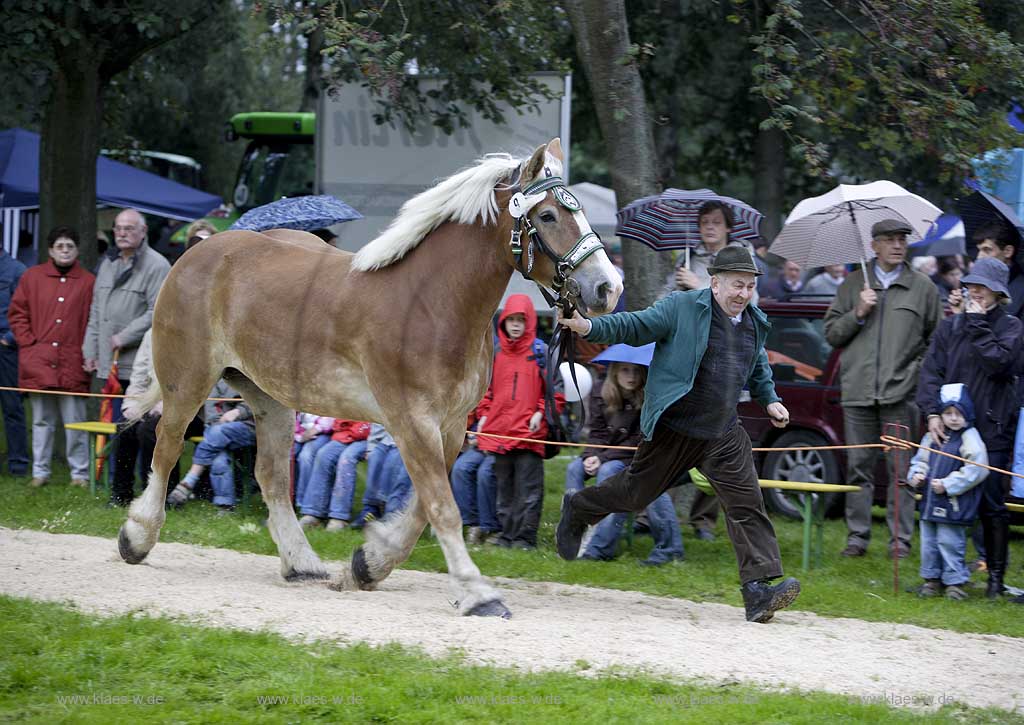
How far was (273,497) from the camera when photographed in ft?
25.1

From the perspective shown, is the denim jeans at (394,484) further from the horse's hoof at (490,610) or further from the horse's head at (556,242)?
the horse's head at (556,242)

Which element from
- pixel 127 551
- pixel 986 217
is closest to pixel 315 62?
pixel 986 217

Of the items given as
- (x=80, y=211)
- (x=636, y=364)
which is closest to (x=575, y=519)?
(x=636, y=364)

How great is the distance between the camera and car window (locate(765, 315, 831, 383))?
1076cm

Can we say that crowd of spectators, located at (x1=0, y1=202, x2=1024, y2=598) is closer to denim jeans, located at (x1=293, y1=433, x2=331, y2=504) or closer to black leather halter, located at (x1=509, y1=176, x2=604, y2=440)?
denim jeans, located at (x1=293, y1=433, x2=331, y2=504)

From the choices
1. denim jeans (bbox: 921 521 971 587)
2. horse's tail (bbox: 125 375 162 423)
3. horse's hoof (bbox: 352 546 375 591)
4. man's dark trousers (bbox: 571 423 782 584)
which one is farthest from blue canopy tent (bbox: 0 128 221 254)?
denim jeans (bbox: 921 521 971 587)

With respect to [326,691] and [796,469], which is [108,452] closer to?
[796,469]

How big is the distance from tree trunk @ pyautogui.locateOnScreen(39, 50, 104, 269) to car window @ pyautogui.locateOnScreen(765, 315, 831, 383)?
707 centimetres

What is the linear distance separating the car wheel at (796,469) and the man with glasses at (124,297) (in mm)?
5403

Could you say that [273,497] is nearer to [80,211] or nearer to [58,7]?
[58,7]

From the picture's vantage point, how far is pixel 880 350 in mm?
8906

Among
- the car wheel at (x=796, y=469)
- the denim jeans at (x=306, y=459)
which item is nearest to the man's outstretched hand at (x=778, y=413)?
the car wheel at (x=796, y=469)

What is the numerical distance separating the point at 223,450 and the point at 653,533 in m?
3.55

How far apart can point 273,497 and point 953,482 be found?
13.4 ft
